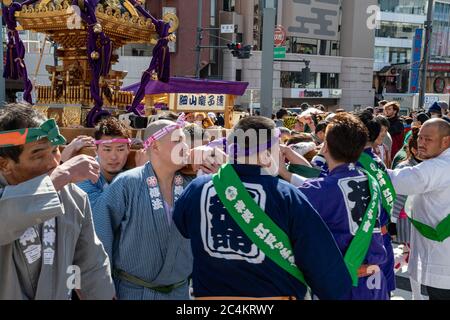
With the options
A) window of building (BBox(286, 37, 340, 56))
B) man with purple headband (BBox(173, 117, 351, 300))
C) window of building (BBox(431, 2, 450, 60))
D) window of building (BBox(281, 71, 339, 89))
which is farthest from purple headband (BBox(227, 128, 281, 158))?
window of building (BBox(431, 2, 450, 60))

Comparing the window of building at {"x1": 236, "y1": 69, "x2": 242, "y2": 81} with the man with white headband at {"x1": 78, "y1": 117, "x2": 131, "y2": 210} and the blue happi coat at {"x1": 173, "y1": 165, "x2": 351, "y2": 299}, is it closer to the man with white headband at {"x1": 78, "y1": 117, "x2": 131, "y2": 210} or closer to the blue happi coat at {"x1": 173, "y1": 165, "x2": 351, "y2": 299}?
the man with white headband at {"x1": 78, "y1": 117, "x2": 131, "y2": 210}

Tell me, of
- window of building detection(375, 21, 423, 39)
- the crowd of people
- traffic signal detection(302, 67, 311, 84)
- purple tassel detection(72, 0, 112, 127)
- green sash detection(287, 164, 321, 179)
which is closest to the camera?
Answer: the crowd of people

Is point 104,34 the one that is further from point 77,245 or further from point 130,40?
point 77,245

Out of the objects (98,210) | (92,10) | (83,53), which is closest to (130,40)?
(83,53)

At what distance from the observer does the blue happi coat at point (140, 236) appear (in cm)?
229

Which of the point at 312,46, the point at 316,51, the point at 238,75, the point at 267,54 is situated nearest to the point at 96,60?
the point at 267,54

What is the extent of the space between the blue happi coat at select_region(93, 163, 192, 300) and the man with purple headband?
0.35m

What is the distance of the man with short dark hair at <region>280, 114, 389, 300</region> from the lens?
7.47 feet

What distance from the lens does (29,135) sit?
1659 mm

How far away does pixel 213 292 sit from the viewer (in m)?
1.98

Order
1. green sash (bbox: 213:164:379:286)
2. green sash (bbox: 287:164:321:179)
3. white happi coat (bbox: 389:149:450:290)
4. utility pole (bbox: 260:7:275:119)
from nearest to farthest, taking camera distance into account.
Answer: green sash (bbox: 213:164:379:286) → white happi coat (bbox: 389:149:450:290) → green sash (bbox: 287:164:321:179) → utility pole (bbox: 260:7:275:119)

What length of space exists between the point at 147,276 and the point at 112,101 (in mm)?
3942

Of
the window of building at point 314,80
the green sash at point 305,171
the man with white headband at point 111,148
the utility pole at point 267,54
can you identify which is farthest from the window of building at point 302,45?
the man with white headband at point 111,148

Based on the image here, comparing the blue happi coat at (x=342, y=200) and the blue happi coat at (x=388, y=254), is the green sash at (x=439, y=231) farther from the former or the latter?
the blue happi coat at (x=342, y=200)
